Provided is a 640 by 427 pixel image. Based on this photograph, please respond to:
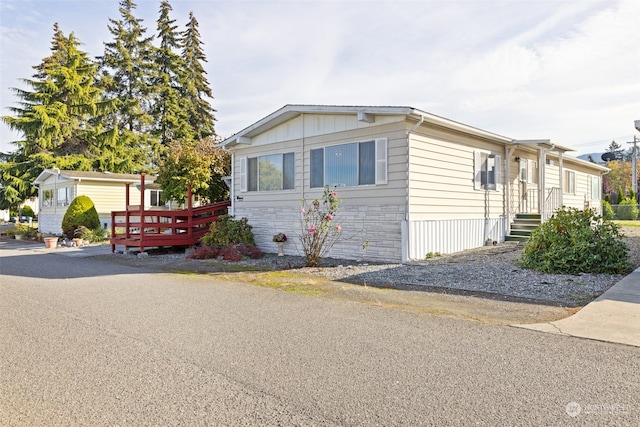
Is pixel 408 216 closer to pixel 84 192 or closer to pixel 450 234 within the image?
pixel 450 234

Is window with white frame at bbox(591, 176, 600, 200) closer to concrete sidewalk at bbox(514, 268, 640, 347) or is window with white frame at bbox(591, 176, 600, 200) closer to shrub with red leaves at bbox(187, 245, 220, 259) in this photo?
concrete sidewalk at bbox(514, 268, 640, 347)

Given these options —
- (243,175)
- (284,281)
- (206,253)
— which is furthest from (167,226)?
(284,281)

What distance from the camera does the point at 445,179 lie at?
1137 centimetres

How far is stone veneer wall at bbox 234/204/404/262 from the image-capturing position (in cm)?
1021

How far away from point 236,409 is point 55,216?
1003 inches

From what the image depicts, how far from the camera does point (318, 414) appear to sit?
9.25ft

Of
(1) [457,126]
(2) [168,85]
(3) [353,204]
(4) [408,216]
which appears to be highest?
(2) [168,85]

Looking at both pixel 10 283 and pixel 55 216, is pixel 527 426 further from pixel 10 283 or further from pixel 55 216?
pixel 55 216

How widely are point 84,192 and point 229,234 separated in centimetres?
1361

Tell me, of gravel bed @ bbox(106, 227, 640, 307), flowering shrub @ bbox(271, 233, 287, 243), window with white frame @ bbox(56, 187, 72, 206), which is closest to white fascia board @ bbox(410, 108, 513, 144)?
gravel bed @ bbox(106, 227, 640, 307)

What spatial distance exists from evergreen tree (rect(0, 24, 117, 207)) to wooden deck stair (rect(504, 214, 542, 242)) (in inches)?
1119

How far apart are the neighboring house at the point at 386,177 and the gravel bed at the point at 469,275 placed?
81cm

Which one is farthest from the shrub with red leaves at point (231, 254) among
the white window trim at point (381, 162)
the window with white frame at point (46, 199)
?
the window with white frame at point (46, 199)

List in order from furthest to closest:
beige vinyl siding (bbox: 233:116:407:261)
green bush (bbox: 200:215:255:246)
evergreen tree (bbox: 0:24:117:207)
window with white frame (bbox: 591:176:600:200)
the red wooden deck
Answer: evergreen tree (bbox: 0:24:117:207) → window with white frame (bbox: 591:176:600:200) → the red wooden deck → green bush (bbox: 200:215:255:246) → beige vinyl siding (bbox: 233:116:407:261)
